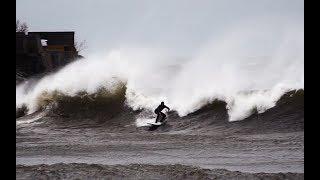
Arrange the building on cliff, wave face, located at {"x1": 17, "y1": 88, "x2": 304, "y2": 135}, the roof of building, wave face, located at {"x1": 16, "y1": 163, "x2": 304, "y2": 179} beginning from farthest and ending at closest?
the roof of building → the building on cliff → wave face, located at {"x1": 17, "y1": 88, "x2": 304, "y2": 135} → wave face, located at {"x1": 16, "y1": 163, "x2": 304, "y2": 179}

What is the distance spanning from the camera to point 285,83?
827 inches

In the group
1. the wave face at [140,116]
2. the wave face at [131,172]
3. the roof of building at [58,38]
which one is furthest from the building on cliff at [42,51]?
the wave face at [131,172]

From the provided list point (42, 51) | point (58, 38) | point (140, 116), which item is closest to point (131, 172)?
point (140, 116)

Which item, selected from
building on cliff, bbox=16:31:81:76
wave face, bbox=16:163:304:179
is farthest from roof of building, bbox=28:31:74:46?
wave face, bbox=16:163:304:179

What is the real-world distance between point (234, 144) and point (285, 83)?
9.95m

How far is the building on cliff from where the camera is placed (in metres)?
38.1

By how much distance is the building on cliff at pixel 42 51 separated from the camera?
38094 millimetres

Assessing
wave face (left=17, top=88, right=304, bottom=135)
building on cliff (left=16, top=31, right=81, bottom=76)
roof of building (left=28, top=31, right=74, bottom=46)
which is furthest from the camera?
roof of building (left=28, top=31, right=74, bottom=46)

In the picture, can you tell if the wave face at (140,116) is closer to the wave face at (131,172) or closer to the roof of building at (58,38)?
the wave face at (131,172)

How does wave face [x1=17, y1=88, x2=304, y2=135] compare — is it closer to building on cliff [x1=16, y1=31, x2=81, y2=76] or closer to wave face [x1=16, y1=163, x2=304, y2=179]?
wave face [x1=16, y1=163, x2=304, y2=179]

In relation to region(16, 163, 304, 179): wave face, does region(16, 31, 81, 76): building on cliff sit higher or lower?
higher

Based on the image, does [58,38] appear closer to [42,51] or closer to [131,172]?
[42,51]
